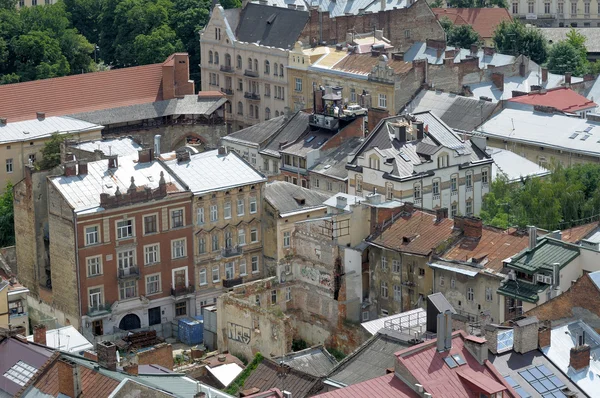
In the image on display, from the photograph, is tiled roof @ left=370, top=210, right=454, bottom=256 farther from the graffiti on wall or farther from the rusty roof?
the rusty roof

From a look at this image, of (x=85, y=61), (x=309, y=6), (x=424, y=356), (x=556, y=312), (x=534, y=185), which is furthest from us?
(x=85, y=61)

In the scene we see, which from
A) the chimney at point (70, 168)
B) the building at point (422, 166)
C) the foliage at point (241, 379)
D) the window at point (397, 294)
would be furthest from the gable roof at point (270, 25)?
the foliage at point (241, 379)

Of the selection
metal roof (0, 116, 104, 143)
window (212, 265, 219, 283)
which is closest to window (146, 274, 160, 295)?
window (212, 265, 219, 283)

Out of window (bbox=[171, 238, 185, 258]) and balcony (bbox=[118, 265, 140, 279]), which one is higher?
window (bbox=[171, 238, 185, 258])

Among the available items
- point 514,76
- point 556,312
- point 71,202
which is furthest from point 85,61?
point 556,312

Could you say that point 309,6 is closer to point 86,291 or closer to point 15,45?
Answer: point 15,45

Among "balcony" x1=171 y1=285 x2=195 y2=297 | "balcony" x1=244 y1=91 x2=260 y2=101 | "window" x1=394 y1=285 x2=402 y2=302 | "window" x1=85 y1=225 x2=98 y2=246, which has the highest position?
"balcony" x1=244 y1=91 x2=260 y2=101

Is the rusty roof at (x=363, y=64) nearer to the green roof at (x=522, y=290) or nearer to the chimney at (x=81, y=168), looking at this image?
the chimney at (x=81, y=168)

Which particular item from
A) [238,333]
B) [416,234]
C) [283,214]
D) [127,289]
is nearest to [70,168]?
[127,289]
